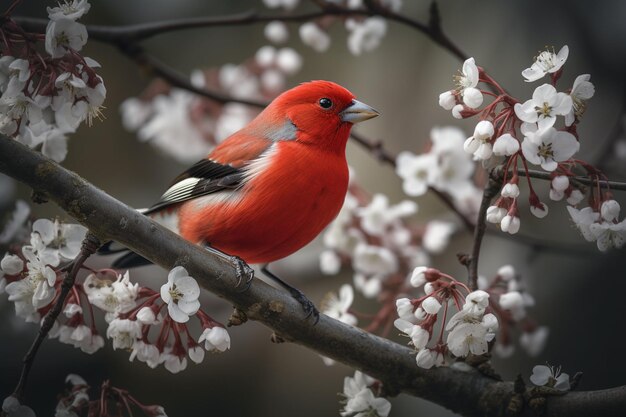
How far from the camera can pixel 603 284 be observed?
4.55 meters

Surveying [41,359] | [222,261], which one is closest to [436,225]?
[222,261]

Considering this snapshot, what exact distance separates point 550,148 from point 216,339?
1.22 meters

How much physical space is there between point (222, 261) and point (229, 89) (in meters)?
2.54

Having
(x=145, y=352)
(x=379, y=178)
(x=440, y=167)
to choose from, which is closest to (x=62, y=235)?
(x=145, y=352)

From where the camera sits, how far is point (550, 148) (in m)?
2.15

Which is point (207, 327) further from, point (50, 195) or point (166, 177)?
point (166, 177)

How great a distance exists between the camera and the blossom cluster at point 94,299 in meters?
2.38

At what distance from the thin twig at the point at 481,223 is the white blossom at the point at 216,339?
86cm

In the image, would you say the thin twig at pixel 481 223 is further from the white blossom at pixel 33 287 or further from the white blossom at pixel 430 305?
the white blossom at pixel 33 287

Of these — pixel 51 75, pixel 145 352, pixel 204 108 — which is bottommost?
pixel 145 352

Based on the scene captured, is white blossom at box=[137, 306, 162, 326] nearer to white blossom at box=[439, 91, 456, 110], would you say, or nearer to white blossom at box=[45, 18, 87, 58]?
white blossom at box=[45, 18, 87, 58]

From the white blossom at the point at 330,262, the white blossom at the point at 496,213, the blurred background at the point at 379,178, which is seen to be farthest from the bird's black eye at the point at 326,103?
the white blossom at the point at 496,213

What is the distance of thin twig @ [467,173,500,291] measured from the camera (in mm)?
2414

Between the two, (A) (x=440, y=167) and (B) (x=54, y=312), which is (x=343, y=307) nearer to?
(A) (x=440, y=167)
